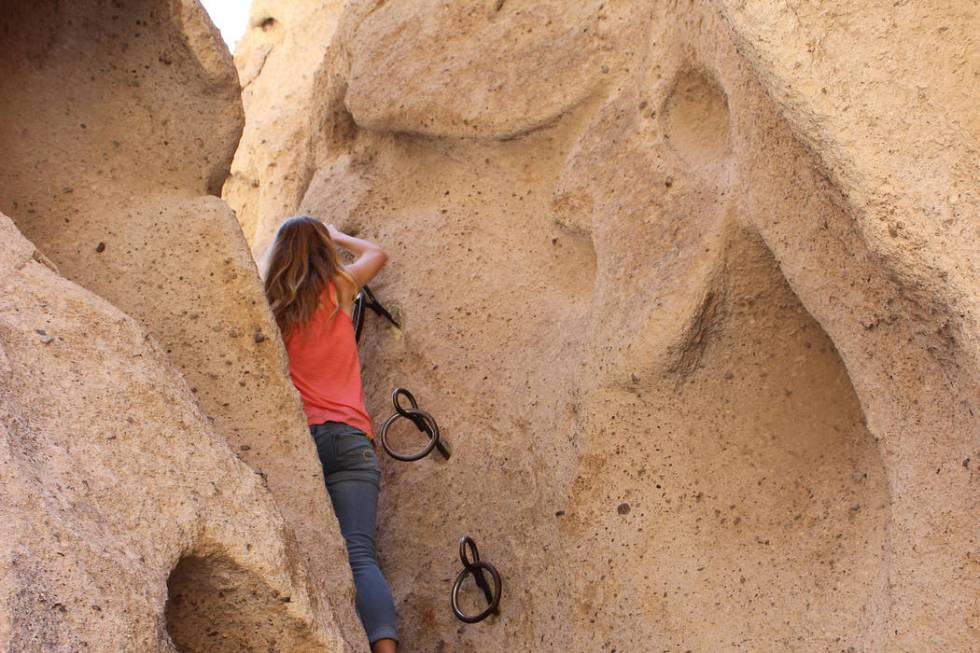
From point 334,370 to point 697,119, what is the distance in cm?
88

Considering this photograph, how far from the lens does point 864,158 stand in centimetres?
177

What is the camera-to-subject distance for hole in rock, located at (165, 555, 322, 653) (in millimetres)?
1796

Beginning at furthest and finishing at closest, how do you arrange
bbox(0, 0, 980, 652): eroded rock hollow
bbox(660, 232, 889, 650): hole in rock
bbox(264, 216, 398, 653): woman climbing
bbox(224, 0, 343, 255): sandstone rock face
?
1. bbox(224, 0, 343, 255): sandstone rock face
2. bbox(264, 216, 398, 653): woman climbing
3. bbox(660, 232, 889, 650): hole in rock
4. bbox(0, 0, 980, 652): eroded rock hollow

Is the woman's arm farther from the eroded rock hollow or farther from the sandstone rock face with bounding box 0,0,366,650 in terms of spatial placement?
the sandstone rock face with bounding box 0,0,366,650

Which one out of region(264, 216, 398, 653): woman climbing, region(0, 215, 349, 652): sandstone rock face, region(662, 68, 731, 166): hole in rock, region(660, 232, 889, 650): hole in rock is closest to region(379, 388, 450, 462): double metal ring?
region(264, 216, 398, 653): woman climbing

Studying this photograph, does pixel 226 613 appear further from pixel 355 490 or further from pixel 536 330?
pixel 536 330

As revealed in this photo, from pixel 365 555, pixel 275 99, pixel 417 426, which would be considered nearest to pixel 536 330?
pixel 417 426

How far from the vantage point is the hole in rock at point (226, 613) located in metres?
1.80

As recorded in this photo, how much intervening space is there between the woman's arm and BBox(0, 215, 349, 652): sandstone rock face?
0.83 m

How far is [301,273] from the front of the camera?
2709 mm

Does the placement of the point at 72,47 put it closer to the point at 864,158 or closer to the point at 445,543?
the point at 445,543

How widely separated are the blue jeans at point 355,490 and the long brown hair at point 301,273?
10.6 inches

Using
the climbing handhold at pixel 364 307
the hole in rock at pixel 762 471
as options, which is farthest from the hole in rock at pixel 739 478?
the climbing handhold at pixel 364 307

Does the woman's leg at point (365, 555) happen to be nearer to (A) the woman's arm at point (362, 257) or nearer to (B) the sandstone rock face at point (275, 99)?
(A) the woman's arm at point (362, 257)
